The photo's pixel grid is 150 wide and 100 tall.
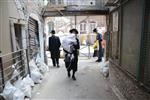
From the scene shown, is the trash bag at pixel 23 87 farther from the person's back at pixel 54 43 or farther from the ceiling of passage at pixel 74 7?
the ceiling of passage at pixel 74 7

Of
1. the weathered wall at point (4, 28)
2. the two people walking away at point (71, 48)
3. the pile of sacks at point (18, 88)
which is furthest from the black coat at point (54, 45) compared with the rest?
the weathered wall at point (4, 28)

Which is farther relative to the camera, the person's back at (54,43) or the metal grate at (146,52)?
the person's back at (54,43)

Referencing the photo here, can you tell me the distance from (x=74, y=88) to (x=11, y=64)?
6.03 feet

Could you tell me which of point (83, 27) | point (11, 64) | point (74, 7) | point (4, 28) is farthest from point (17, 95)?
point (83, 27)

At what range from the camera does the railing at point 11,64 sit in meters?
3.57

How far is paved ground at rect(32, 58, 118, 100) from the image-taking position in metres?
4.28

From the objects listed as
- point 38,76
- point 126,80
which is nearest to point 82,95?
point 126,80

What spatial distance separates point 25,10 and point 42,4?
8.79 feet

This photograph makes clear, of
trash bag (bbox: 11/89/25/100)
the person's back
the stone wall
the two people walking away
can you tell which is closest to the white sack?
the two people walking away

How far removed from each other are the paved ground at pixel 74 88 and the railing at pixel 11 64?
0.65 meters

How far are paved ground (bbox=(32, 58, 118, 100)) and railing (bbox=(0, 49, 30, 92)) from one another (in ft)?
2.13

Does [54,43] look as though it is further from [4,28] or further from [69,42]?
[4,28]

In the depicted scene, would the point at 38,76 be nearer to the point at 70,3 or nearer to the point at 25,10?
the point at 25,10

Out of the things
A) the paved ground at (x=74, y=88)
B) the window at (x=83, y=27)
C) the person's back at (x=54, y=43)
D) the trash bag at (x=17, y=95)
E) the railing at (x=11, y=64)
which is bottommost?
the paved ground at (x=74, y=88)
